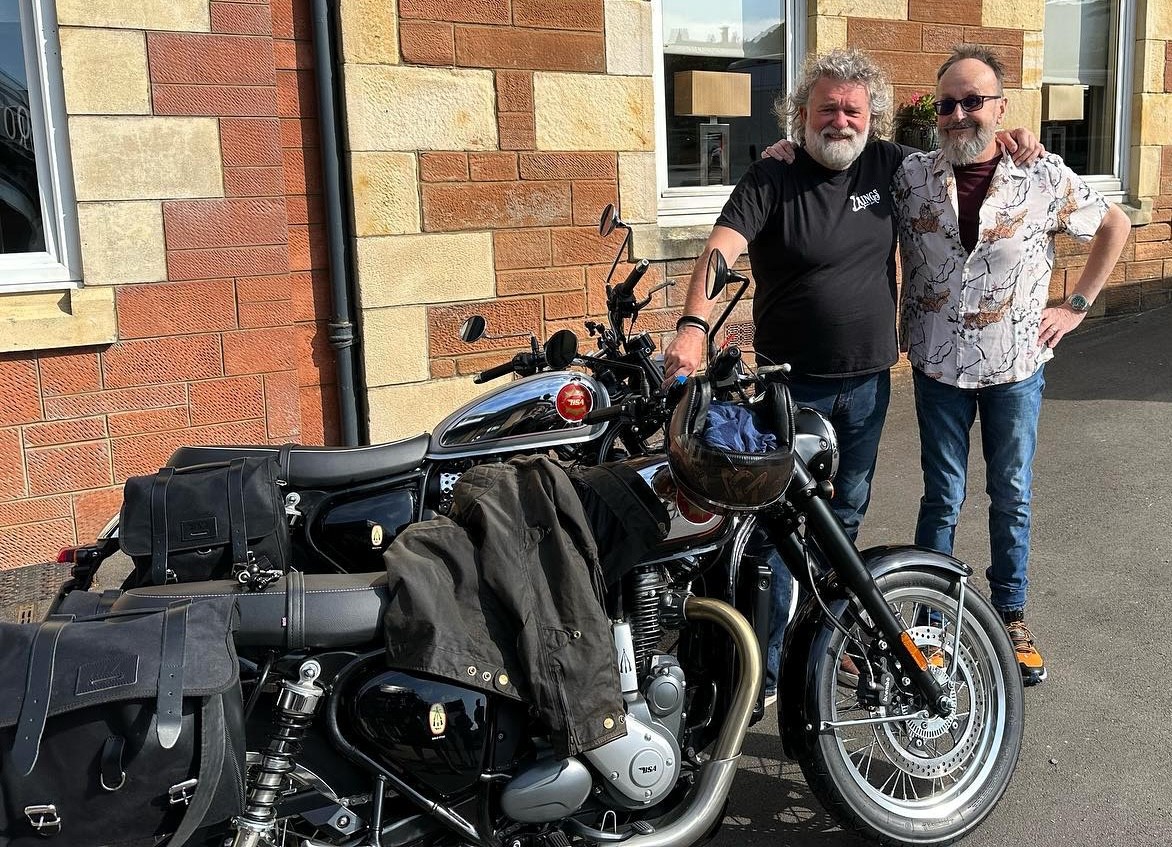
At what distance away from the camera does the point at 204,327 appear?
4.99 meters

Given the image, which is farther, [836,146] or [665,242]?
[665,242]

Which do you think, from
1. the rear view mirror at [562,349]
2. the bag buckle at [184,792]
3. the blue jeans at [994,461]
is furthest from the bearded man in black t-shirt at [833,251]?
the bag buckle at [184,792]

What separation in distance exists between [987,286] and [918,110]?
3990 millimetres

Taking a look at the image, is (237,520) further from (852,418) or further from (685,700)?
(852,418)

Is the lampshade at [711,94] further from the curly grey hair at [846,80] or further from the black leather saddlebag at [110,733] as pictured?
the black leather saddlebag at [110,733]

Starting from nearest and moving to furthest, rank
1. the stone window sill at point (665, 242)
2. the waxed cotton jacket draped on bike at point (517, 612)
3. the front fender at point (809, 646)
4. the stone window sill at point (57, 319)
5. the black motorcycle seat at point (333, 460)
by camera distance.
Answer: the waxed cotton jacket draped on bike at point (517, 612)
the front fender at point (809, 646)
the black motorcycle seat at point (333, 460)
the stone window sill at point (57, 319)
the stone window sill at point (665, 242)

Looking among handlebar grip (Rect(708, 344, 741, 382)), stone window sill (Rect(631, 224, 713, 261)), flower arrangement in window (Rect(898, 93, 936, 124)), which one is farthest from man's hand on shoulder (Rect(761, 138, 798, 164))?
flower arrangement in window (Rect(898, 93, 936, 124))

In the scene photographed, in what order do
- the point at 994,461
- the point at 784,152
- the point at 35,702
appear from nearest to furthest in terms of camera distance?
the point at 35,702 < the point at 784,152 < the point at 994,461

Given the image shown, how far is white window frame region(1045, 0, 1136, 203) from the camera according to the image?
8.86 metres

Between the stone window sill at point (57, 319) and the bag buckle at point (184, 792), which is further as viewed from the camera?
the stone window sill at point (57, 319)

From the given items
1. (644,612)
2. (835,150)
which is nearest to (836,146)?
(835,150)

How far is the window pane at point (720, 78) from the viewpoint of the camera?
6656 millimetres

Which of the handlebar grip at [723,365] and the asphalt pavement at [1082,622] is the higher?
the handlebar grip at [723,365]

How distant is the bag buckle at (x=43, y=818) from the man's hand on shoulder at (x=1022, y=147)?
327 centimetres
